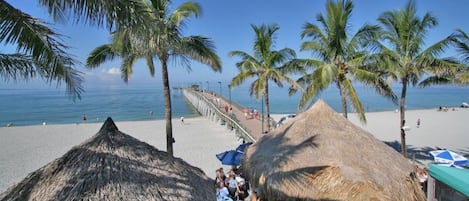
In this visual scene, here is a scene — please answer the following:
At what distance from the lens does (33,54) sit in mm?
3961

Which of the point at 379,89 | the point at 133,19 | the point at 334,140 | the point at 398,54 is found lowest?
the point at 334,140

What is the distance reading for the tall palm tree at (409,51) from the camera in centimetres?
906

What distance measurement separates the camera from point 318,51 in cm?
1036

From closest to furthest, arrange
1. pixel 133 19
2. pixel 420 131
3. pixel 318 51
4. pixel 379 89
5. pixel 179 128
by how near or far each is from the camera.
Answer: pixel 133 19
pixel 379 89
pixel 318 51
pixel 420 131
pixel 179 128

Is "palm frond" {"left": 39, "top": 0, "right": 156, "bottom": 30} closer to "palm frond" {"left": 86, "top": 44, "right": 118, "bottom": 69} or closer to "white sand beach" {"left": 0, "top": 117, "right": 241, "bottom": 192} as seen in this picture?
"palm frond" {"left": 86, "top": 44, "right": 118, "bottom": 69}

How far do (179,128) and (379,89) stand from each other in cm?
1748

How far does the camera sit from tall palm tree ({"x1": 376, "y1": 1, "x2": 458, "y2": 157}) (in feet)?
29.7

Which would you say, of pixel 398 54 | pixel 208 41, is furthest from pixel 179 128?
pixel 398 54

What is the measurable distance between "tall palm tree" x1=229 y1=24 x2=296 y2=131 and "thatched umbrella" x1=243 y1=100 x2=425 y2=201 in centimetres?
500

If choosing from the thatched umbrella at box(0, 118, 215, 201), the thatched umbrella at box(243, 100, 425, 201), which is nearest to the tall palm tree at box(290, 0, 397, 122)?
the thatched umbrella at box(243, 100, 425, 201)

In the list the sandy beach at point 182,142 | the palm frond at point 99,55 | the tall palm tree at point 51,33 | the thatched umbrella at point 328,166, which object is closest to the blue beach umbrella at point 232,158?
the sandy beach at point 182,142

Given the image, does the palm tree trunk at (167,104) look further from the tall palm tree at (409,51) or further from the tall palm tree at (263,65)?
the tall palm tree at (409,51)

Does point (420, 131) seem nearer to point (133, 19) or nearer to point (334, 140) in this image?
point (334, 140)

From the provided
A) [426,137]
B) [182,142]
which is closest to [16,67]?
[182,142]
